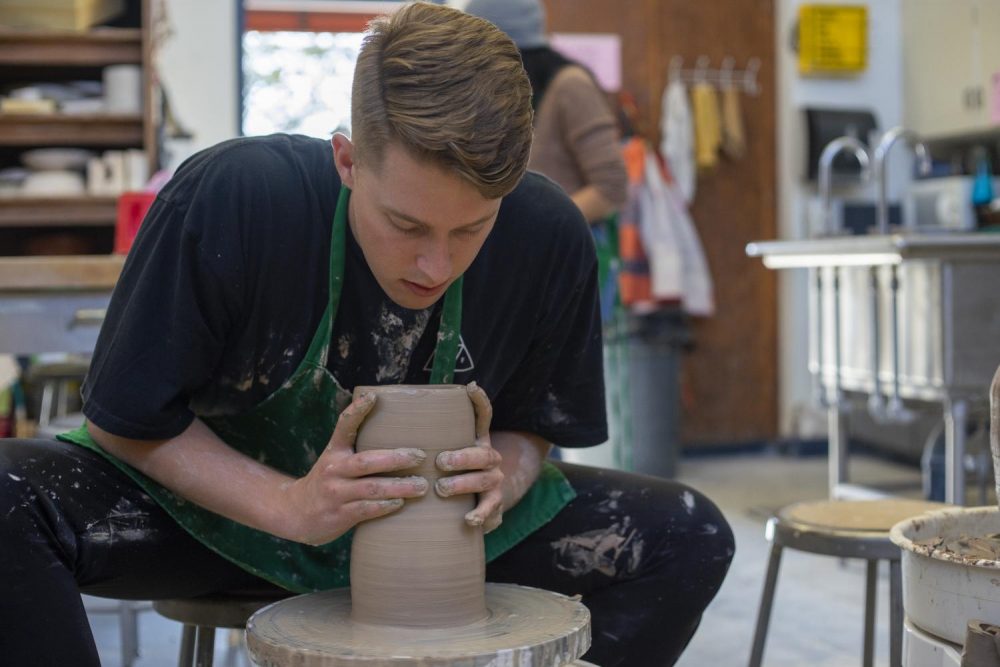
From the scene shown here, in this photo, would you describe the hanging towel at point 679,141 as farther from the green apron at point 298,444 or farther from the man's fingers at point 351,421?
the man's fingers at point 351,421

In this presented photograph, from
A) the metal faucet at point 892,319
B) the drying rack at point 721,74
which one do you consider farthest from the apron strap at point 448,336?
the drying rack at point 721,74

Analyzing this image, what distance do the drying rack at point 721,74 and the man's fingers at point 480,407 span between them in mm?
4699

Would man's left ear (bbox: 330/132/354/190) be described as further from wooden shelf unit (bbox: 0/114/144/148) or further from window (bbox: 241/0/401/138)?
window (bbox: 241/0/401/138)

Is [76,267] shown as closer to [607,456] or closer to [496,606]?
[496,606]

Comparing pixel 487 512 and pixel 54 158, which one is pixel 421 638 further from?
pixel 54 158

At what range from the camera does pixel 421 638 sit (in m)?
1.19

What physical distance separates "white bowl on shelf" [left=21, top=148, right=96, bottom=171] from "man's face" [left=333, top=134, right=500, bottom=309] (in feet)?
8.84

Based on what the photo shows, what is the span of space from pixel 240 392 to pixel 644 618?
61cm

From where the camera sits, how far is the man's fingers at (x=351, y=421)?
122 centimetres

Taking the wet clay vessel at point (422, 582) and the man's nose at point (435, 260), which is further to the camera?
the man's nose at point (435, 260)

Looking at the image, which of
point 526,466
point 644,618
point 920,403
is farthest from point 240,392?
point 920,403

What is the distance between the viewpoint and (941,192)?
4984 mm

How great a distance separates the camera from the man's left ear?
4.50ft

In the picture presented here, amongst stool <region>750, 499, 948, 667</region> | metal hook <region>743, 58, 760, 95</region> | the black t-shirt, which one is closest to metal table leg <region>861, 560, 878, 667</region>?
stool <region>750, 499, 948, 667</region>
